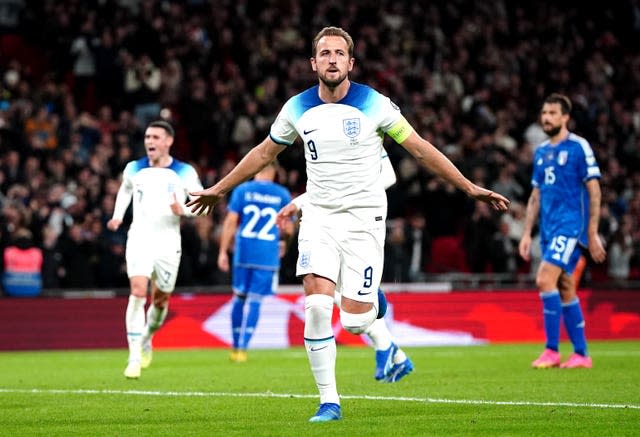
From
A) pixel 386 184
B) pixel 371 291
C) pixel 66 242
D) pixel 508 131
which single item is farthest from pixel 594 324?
pixel 371 291

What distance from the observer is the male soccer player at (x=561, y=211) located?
45.7 ft

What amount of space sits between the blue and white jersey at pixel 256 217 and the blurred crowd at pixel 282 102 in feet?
14.0

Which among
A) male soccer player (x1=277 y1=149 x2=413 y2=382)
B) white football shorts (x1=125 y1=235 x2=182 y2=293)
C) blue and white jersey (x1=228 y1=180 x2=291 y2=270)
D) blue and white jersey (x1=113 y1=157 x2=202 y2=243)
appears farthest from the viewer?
blue and white jersey (x1=228 y1=180 x2=291 y2=270)

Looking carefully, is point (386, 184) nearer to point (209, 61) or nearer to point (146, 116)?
point (146, 116)

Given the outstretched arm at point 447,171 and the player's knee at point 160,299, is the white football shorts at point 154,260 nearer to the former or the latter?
the player's knee at point 160,299

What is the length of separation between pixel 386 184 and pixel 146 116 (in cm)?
1385

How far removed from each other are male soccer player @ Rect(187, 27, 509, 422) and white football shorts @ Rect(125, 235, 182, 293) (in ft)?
16.7

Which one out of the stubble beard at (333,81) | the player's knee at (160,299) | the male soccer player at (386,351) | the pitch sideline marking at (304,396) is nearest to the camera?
the stubble beard at (333,81)

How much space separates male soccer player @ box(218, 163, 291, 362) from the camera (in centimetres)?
1692

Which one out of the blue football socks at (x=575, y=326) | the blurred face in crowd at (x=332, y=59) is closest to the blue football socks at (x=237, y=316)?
the blue football socks at (x=575, y=326)

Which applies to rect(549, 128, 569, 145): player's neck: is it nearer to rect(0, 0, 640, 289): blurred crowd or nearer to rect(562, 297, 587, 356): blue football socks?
rect(562, 297, 587, 356): blue football socks

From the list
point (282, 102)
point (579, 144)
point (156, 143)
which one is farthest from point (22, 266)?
point (579, 144)

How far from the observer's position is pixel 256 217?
55.6ft

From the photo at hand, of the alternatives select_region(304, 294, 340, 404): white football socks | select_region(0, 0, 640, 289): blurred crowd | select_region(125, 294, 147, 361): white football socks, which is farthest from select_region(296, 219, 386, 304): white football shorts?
select_region(0, 0, 640, 289): blurred crowd
